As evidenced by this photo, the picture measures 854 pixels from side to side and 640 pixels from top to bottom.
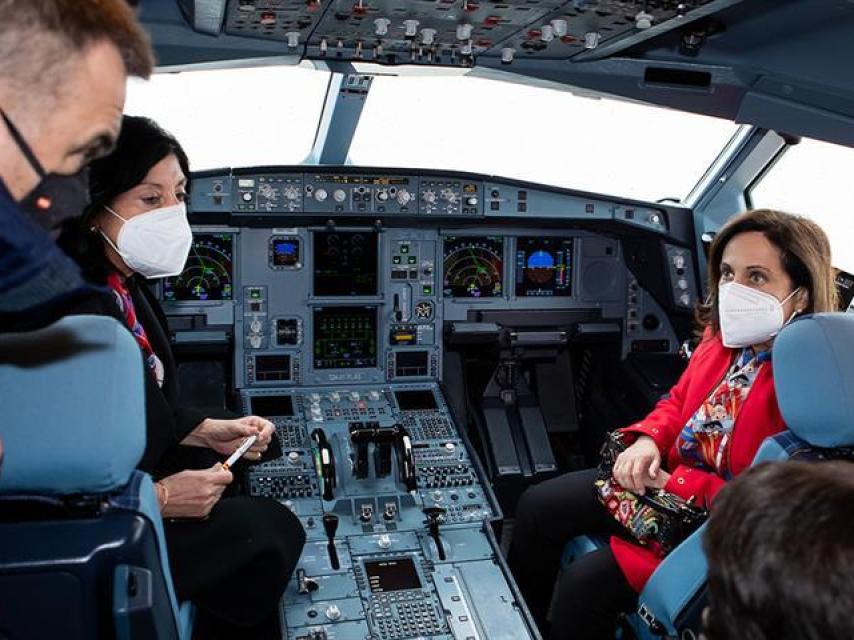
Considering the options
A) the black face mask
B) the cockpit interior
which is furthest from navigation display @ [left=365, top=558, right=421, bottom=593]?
the black face mask

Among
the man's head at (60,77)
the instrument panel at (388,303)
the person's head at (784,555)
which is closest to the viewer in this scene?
the person's head at (784,555)

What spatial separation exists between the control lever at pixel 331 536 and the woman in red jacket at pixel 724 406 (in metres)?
0.87

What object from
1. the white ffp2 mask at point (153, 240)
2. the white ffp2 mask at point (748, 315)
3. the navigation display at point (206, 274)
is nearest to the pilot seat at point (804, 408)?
the white ffp2 mask at point (748, 315)

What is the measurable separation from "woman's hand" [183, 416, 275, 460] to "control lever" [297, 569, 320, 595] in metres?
0.52

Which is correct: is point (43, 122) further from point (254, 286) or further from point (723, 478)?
point (254, 286)

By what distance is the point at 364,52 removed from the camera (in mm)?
3303

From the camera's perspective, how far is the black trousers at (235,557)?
2.37 meters

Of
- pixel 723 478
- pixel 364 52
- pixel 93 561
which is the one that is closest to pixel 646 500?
pixel 723 478

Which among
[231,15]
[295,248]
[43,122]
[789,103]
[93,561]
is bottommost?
[93,561]

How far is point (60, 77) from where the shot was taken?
3.80 feet

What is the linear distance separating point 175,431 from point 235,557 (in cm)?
47

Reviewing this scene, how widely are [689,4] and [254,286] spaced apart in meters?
2.47

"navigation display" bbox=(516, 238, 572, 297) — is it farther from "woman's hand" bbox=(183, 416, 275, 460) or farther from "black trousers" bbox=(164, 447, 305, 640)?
"black trousers" bbox=(164, 447, 305, 640)

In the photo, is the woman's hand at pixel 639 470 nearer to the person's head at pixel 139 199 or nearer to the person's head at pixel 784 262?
the person's head at pixel 784 262
